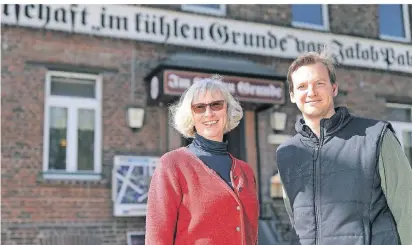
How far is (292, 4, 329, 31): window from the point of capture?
1014cm

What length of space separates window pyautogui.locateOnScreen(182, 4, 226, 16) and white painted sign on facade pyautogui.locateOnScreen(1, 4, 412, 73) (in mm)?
161

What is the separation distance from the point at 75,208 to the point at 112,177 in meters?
0.68

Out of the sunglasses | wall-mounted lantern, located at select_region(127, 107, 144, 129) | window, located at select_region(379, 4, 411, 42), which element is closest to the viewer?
the sunglasses

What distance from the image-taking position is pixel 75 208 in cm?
762

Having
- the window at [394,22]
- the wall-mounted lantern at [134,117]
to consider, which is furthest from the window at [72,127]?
the window at [394,22]

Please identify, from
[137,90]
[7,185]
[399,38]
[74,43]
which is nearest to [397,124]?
[399,38]

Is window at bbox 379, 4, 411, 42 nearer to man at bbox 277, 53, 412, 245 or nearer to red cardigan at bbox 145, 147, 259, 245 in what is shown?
man at bbox 277, 53, 412, 245

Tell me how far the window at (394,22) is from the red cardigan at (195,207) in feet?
30.0

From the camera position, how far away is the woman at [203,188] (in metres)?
2.49

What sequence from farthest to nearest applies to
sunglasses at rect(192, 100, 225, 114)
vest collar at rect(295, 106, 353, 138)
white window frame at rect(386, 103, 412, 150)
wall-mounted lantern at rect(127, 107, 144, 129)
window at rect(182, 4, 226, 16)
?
white window frame at rect(386, 103, 412, 150), window at rect(182, 4, 226, 16), wall-mounted lantern at rect(127, 107, 144, 129), sunglasses at rect(192, 100, 225, 114), vest collar at rect(295, 106, 353, 138)

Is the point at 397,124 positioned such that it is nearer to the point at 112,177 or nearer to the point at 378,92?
the point at 378,92

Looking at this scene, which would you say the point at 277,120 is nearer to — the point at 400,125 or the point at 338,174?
the point at 400,125

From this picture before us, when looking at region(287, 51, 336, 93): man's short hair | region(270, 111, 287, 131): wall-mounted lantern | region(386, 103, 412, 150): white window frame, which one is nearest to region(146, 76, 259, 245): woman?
region(287, 51, 336, 93): man's short hair

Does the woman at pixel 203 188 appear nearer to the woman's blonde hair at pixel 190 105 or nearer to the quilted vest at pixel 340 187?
the woman's blonde hair at pixel 190 105
